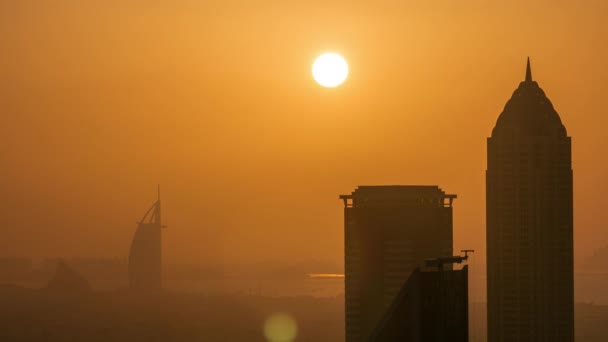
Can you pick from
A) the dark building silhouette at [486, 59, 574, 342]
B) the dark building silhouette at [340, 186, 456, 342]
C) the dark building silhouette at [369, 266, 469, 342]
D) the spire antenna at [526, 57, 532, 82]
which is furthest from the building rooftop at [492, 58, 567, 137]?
the dark building silhouette at [369, 266, 469, 342]

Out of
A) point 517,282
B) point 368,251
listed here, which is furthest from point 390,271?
point 517,282

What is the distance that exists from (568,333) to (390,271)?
28999 mm

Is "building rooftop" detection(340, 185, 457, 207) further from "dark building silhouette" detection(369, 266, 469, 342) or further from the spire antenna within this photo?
"dark building silhouette" detection(369, 266, 469, 342)

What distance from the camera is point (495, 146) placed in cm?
17738

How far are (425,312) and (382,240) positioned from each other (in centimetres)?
11590

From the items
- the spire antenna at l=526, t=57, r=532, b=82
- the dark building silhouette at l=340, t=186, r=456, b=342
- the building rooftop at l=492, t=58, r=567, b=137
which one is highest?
the spire antenna at l=526, t=57, r=532, b=82

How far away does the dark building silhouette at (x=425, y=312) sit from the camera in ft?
145

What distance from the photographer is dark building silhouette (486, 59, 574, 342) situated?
17262 cm

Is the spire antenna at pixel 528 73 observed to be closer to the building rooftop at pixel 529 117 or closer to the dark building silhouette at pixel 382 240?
the building rooftop at pixel 529 117

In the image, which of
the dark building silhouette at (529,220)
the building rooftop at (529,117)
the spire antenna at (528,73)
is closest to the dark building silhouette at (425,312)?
the dark building silhouette at (529,220)

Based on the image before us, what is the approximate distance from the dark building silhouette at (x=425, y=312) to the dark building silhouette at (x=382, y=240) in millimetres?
110243

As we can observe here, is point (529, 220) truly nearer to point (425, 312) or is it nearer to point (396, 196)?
point (396, 196)

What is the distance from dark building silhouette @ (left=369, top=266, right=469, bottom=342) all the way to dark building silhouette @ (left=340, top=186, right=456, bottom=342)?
110m

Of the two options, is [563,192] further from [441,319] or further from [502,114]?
[441,319]
